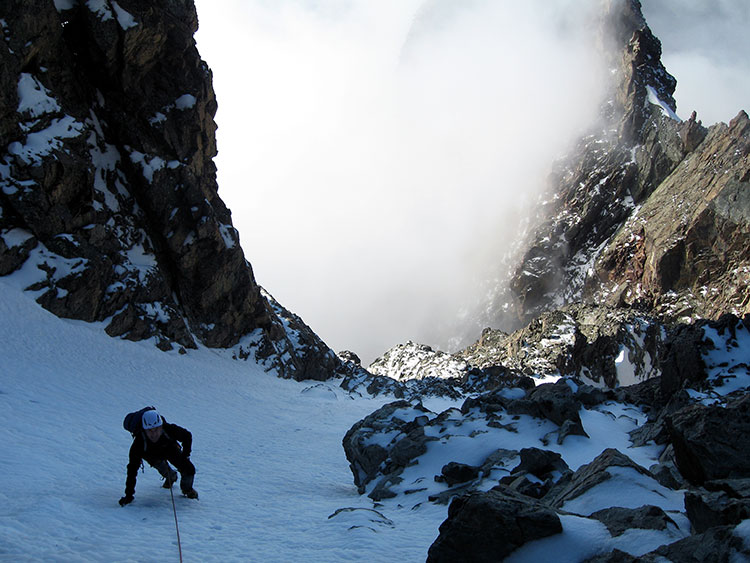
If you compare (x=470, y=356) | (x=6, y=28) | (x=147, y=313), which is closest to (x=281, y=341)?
(x=147, y=313)

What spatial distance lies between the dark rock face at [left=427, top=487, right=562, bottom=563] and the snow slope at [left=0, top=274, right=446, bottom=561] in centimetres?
126

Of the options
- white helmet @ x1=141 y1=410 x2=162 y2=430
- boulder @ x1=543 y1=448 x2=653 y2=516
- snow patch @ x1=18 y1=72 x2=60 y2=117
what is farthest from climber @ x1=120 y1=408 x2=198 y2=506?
snow patch @ x1=18 y1=72 x2=60 y2=117

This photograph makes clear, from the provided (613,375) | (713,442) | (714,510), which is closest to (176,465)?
(714,510)

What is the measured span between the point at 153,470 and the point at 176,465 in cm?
357

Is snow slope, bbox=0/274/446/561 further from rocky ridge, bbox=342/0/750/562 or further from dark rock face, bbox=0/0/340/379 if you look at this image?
dark rock face, bbox=0/0/340/379

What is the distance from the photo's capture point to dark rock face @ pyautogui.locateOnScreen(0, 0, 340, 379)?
28.8 m

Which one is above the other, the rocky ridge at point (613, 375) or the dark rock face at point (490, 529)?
the rocky ridge at point (613, 375)

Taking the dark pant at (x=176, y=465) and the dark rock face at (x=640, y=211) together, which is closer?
the dark pant at (x=176, y=465)

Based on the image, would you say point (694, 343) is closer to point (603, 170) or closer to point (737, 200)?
point (737, 200)

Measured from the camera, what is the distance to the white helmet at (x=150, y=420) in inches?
314

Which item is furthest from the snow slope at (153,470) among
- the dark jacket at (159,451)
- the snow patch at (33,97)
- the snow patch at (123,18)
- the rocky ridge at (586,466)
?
the snow patch at (123,18)

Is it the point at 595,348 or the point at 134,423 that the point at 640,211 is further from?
the point at 134,423

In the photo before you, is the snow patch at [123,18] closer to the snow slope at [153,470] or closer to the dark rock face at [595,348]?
the snow slope at [153,470]

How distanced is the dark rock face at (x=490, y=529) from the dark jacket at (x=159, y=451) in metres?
4.88
